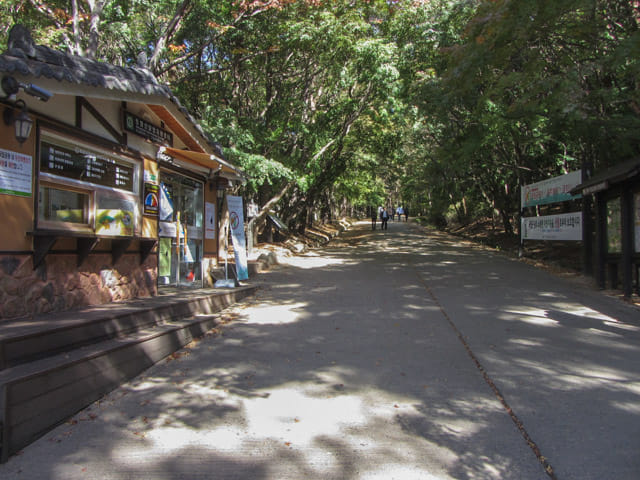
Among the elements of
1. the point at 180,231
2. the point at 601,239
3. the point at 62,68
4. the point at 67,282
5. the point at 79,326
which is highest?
the point at 62,68

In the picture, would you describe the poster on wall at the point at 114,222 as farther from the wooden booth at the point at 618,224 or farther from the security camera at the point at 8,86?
the wooden booth at the point at 618,224

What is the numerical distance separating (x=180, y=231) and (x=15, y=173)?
4.54 metres

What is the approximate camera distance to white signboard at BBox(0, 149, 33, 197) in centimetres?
552

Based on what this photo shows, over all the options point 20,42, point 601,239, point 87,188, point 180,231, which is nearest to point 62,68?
point 20,42

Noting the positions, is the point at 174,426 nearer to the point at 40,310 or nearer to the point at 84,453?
the point at 84,453

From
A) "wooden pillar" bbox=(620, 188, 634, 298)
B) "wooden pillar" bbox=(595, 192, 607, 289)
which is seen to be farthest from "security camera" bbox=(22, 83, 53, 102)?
"wooden pillar" bbox=(595, 192, 607, 289)

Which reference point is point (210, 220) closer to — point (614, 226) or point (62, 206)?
point (62, 206)

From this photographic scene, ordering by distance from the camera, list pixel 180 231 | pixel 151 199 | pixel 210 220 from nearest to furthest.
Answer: pixel 151 199 → pixel 180 231 → pixel 210 220

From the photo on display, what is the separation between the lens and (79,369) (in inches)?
163

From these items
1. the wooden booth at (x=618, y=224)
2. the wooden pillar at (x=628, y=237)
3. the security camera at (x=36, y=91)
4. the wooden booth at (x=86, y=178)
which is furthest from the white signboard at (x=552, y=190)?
the security camera at (x=36, y=91)

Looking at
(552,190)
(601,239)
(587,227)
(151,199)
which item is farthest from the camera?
(552,190)

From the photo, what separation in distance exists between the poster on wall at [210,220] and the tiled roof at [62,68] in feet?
14.5

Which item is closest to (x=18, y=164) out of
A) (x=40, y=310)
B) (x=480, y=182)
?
(x=40, y=310)

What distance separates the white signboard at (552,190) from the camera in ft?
40.0
